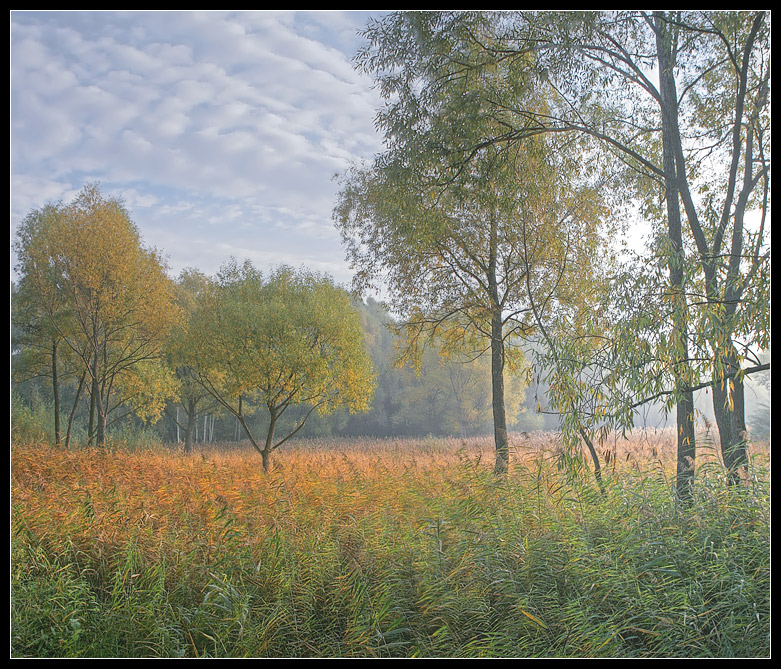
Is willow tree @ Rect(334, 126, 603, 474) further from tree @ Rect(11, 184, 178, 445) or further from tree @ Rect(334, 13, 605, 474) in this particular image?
tree @ Rect(11, 184, 178, 445)

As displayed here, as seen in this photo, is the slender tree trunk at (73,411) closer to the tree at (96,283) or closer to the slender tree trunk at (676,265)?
the tree at (96,283)

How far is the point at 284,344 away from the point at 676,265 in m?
8.55

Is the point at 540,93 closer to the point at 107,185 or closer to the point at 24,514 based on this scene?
the point at 107,185

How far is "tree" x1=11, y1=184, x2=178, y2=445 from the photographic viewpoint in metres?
11.9

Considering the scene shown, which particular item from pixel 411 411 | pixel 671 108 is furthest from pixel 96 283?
pixel 411 411

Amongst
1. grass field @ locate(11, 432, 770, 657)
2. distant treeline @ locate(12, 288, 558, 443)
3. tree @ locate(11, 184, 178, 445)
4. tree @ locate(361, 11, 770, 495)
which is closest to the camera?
grass field @ locate(11, 432, 770, 657)

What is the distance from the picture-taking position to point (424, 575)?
3988 millimetres

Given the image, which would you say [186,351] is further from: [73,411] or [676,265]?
[676,265]

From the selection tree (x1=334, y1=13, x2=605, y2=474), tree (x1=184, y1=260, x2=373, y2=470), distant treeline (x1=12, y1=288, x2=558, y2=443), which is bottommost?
distant treeline (x1=12, y1=288, x2=558, y2=443)

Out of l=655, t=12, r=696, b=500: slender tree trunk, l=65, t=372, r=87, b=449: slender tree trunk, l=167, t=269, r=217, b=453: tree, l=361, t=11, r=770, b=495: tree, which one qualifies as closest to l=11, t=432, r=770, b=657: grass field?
l=655, t=12, r=696, b=500: slender tree trunk

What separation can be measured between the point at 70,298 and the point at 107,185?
7.76 meters

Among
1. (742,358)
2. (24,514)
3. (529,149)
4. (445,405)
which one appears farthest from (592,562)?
(445,405)

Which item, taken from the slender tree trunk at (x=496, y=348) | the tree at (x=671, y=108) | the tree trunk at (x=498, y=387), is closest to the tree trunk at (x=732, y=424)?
the tree at (x=671, y=108)

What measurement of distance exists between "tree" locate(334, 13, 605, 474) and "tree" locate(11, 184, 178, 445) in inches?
225
